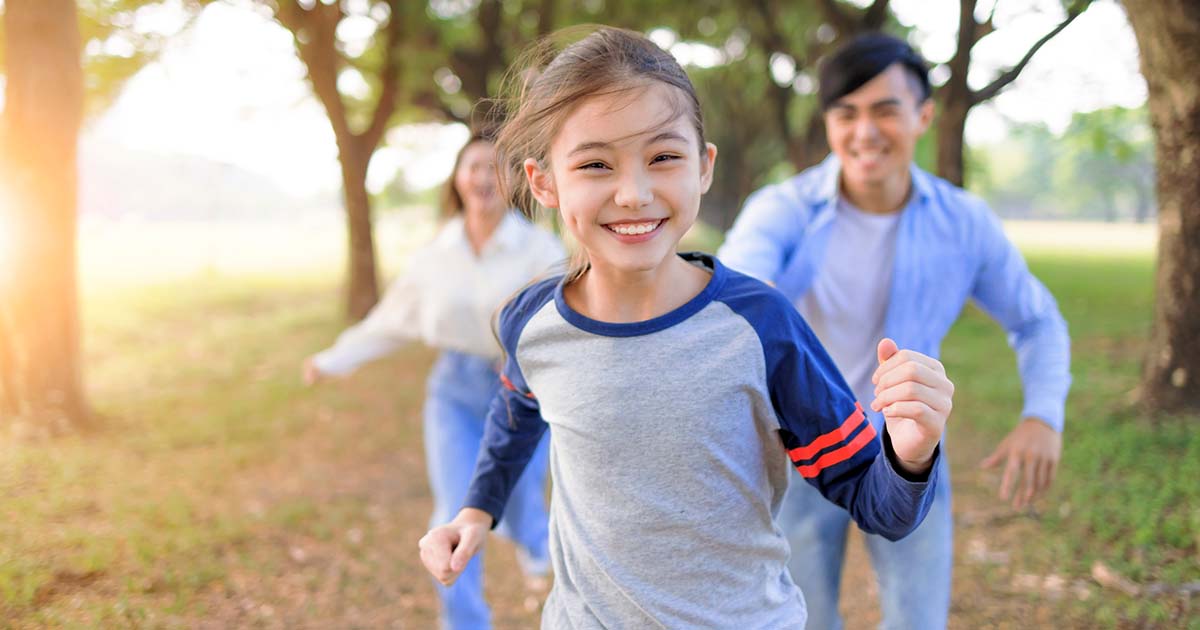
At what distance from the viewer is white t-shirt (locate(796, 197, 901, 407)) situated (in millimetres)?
3033

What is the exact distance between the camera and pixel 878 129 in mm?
3088

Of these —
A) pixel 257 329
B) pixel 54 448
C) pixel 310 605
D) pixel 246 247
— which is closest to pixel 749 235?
pixel 310 605

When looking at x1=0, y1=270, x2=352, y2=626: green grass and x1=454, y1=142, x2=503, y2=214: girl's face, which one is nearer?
x1=0, y1=270, x2=352, y2=626: green grass

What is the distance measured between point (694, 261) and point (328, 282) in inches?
854

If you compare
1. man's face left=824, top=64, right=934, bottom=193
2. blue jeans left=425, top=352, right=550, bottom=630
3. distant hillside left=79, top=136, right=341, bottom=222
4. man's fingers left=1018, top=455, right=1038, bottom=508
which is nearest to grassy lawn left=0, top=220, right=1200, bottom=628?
blue jeans left=425, top=352, right=550, bottom=630

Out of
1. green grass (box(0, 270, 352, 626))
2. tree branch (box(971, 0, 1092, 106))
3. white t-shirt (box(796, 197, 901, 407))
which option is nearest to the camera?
white t-shirt (box(796, 197, 901, 407))

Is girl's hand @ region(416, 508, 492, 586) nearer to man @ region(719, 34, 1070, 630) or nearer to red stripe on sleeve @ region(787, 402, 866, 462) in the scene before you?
red stripe on sleeve @ region(787, 402, 866, 462)

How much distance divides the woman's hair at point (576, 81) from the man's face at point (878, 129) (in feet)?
4.03

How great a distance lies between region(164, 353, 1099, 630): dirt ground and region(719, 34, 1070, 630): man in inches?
68.6

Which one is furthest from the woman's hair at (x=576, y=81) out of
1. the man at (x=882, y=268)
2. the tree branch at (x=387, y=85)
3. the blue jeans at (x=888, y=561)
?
the tree branch at (x=387, y=85)

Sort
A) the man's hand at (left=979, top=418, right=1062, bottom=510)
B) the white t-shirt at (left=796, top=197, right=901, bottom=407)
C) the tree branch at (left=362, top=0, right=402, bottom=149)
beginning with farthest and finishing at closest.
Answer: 1. the tree branch at (left=362, top=0, right=402, bottom=149)
2. the white t-shirt at (left=796, top=197, right=901, bottom=407)
3. the man's hand at (left=979, top=418, right=1062, bottom=510)


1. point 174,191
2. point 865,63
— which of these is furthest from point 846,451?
point 174,191

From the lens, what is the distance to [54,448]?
5.36 m

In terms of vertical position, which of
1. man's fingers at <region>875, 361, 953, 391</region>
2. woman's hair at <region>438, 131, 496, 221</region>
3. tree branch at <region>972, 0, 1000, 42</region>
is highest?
tree branch at <region>972, 0, 1000, 42</region>
